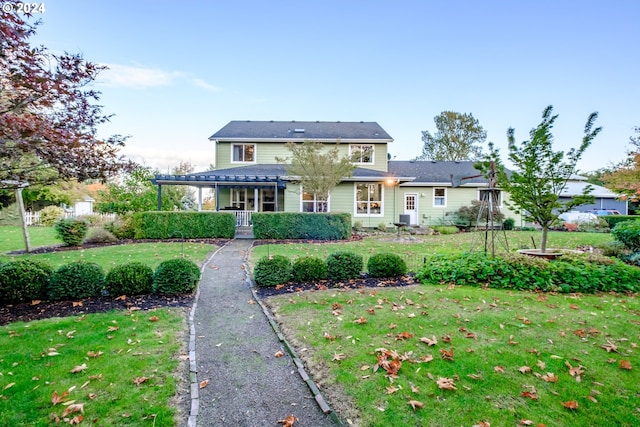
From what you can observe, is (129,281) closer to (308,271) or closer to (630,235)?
(308,271)

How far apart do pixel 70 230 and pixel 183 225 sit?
410 centimetres

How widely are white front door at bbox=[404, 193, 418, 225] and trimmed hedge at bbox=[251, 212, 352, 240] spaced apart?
8154 mm

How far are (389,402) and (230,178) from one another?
50.3 ft

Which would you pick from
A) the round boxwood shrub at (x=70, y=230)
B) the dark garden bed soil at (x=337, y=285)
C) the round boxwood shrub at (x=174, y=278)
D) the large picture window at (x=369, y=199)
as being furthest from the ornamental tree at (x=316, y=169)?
the round boxwood shrub at (x=174, y=278)

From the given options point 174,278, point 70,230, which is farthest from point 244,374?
point 70,230

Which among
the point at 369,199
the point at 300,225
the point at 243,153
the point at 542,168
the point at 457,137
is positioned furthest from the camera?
the point at 457,137

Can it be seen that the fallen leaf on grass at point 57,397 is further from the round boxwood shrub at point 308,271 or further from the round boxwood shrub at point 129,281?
the round boxwood shrub at point 308,271

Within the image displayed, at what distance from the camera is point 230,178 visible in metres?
16.6

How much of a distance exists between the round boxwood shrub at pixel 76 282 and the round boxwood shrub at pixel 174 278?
1.00 meters

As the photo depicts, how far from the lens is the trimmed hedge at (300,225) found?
14094mm

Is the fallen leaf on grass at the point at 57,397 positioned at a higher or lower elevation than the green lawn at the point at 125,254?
lower

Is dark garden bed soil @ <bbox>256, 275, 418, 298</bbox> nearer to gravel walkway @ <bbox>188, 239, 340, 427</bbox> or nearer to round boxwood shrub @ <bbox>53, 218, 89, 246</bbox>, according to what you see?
gravel walkway @ <bbox>188, 239, 340, 427</bbox>

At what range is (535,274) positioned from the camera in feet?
22.2

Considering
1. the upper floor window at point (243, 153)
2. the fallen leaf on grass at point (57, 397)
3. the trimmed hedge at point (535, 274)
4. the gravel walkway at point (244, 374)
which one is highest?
the upper floor window at point (243, 153)
